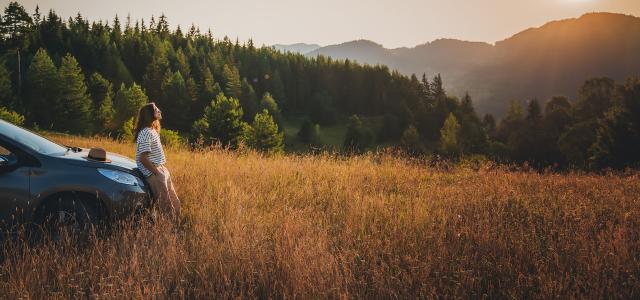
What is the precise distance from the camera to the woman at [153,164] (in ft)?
17.6

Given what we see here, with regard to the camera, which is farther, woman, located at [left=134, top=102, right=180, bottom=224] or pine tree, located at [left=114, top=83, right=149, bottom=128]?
pine tree, located at [left=114, top=83, right=149, bottom=128]

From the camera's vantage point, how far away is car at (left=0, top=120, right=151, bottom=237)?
14.8ft

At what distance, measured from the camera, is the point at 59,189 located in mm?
4652

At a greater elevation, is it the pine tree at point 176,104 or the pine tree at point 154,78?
the pine tree at point 154,78

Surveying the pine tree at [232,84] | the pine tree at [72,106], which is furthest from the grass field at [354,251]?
the pine tree at [232,84]

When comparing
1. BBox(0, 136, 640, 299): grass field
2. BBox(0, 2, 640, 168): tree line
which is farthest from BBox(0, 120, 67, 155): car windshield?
BBox(0, 2, 640, 168): tree line

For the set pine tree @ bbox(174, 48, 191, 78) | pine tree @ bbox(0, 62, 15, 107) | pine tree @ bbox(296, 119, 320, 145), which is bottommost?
pine tree @ bbox(296, 119, 320, 145)

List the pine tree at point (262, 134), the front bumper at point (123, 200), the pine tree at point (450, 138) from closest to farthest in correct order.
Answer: the front bumper at point (123, 200) → the pine tree at point (262, 134) → the pine tree at point (450, 138)

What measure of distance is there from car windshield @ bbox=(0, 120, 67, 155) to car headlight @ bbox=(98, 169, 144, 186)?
2.49 ft

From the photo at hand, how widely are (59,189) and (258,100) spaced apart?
8859 centimetres

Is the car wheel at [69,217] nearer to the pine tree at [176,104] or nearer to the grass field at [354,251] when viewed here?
the grass field at [354,251]

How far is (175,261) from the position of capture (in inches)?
151

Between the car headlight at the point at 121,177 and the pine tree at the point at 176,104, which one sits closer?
the car headlight at the point at 121,177

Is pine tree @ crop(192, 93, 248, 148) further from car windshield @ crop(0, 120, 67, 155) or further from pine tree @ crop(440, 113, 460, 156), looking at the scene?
car windshield @ crop(0, 120, 67, 155)
